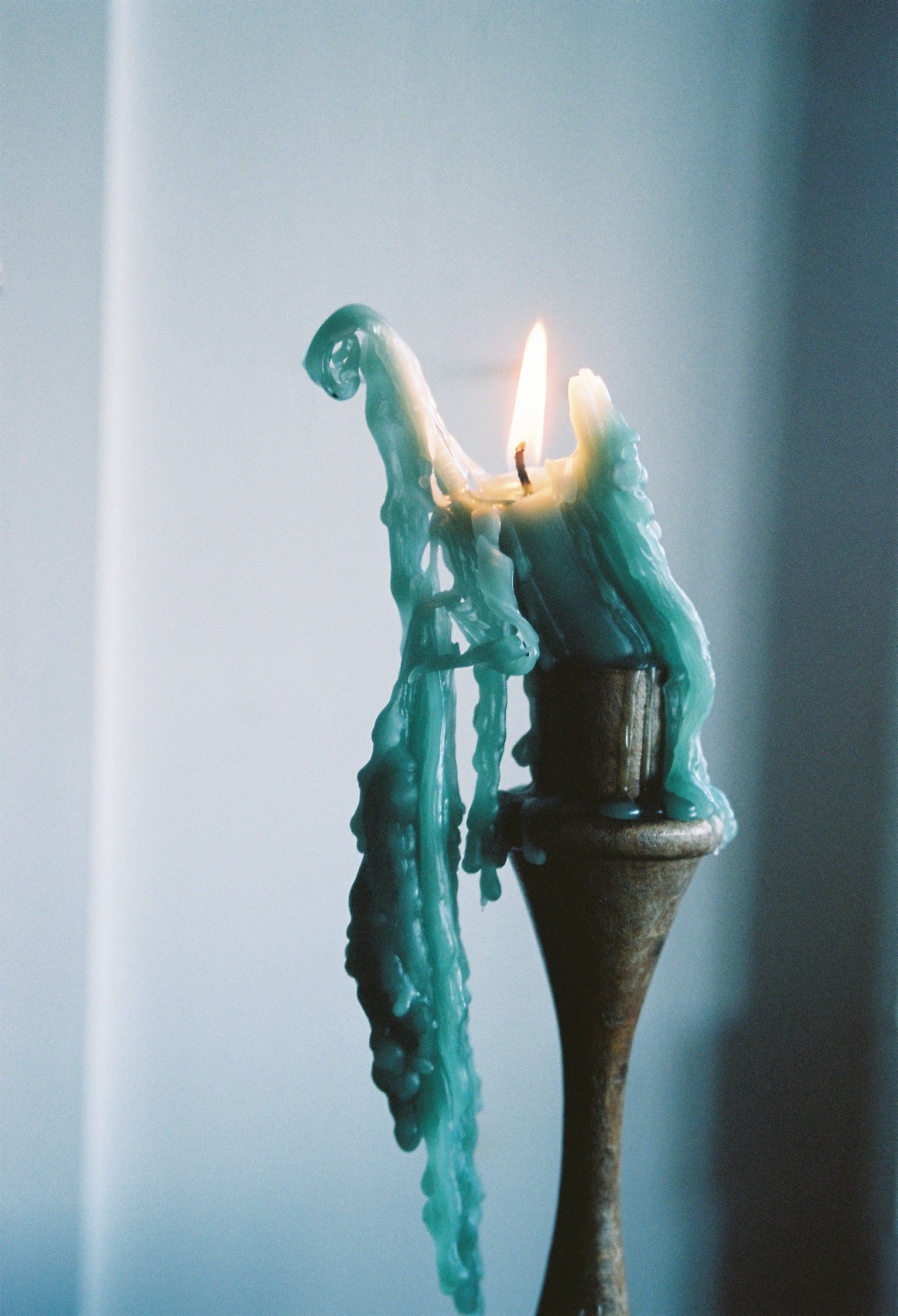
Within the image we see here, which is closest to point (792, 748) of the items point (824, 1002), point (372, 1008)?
point (824, 1002)

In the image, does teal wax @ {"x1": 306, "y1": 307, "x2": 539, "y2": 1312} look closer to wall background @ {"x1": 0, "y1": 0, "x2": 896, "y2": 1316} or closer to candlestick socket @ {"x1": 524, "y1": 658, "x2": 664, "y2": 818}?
candlestick socket @ {"x1": 524, "y1": 658, "x2": 664, "y2": 818}

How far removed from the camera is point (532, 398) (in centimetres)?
39

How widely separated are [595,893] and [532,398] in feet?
0.60

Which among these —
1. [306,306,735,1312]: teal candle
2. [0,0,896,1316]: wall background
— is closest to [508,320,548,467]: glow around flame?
[306,306,735,1312]: teal candle

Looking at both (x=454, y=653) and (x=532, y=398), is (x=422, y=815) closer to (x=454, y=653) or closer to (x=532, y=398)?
(x=454, y=653)

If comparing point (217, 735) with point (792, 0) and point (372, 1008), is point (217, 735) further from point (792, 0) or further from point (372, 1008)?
point (792, 0)

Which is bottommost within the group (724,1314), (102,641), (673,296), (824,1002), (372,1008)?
(724,1314)

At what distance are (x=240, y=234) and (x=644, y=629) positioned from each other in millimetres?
443

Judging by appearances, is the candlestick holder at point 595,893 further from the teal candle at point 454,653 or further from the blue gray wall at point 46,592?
the blue gray wall at point 46,592

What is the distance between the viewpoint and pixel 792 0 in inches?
28.1

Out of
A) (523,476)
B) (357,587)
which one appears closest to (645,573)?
(523,476)

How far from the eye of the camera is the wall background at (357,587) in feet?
2.04

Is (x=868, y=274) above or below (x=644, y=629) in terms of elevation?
above

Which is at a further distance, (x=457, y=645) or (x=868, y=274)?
(x=868, y=274)
